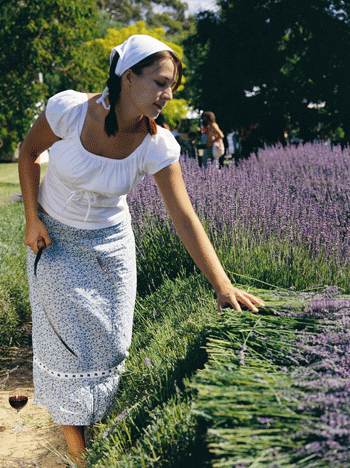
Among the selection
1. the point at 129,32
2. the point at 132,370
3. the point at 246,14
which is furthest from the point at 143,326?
the point at 129,32

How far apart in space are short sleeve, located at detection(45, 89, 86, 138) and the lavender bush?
1.31 meters

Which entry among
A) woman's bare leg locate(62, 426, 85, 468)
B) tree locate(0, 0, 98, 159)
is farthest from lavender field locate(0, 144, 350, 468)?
tree locate(0, 0, 98, 159)

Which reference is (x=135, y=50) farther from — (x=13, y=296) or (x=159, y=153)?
(x=13, y=296)

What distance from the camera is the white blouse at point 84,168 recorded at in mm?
1951

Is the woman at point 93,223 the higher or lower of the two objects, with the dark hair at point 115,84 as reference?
lower

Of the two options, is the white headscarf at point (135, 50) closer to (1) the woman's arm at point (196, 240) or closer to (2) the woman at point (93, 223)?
(2) the woman at point (93, 223)

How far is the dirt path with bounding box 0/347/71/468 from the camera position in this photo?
239cm

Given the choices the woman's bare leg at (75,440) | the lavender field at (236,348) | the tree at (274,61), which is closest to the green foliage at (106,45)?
the tree at (274,61)

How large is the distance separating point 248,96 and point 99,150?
17.8 metres

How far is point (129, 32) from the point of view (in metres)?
25.0

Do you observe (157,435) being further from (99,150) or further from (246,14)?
(246,14)

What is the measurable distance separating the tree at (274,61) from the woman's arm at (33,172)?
1397cm

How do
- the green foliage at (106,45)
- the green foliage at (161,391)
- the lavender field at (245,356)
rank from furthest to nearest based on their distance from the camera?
the green foliage at (106,45) → the green foliage at (161,391) → the lavender field at (245,356)

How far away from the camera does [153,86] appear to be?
1.84 metres
